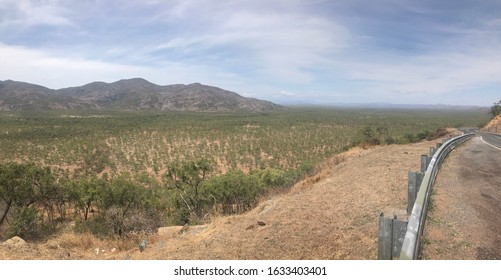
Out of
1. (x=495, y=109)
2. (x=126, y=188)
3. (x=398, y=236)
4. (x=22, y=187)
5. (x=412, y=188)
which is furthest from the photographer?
(x=495, y=109)

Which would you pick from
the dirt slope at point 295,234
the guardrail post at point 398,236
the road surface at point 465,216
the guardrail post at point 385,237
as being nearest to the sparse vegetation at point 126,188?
the dirt slope at point 295,234

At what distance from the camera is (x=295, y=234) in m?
6.48

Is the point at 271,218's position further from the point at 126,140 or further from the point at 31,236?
the point at 126,140

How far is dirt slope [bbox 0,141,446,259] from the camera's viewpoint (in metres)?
5.85

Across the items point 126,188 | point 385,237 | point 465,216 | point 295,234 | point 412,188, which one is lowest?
point 126,188

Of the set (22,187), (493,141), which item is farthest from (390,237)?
(493,141)

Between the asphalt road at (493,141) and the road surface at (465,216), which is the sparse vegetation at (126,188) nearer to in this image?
the asphalt road at (493,141)

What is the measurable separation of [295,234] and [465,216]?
3095 mm

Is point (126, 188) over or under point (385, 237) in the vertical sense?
under

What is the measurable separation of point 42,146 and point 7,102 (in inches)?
6367

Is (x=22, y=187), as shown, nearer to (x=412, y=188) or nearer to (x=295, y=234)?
(x=295, y=234)

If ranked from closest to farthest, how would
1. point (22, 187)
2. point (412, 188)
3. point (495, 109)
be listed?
point (412, 188) < point (22, 187) < point (495, 109)

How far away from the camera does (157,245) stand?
25.5ft

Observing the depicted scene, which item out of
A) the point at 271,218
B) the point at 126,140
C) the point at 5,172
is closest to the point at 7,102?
the point at 126,140
